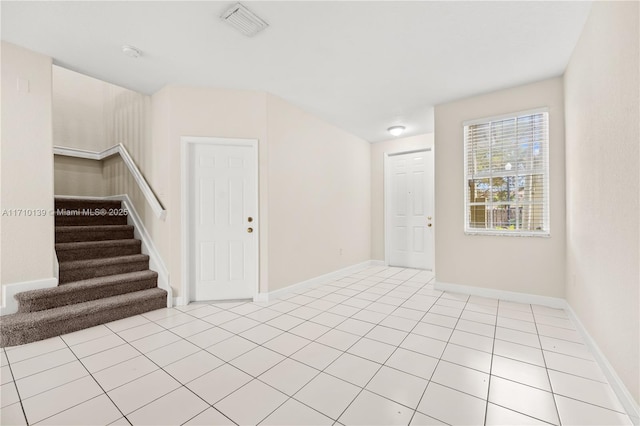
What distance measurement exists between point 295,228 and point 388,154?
3.01 meters

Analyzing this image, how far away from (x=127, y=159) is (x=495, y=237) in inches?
213

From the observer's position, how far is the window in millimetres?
3445

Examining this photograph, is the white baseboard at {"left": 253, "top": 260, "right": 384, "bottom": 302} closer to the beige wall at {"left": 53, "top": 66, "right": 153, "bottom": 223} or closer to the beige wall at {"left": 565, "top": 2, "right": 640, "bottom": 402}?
the beige wall at {"left": 53, "top": 66, "right": 153, "bottom": 223}

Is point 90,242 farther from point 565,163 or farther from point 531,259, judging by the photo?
point 565,163

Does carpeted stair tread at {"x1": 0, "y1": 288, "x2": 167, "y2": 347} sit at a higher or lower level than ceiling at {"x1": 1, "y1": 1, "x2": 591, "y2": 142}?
lower

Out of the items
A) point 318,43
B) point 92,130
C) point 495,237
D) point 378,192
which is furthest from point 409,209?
point 92,130

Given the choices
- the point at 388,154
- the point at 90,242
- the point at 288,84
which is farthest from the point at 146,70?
the point at 388,154

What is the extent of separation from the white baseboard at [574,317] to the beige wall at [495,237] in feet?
0.21

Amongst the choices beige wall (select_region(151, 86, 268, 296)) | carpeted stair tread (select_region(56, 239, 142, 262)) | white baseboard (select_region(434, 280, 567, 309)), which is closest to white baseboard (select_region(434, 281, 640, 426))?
white baseboard (select_region(434, 280, 567, 309))

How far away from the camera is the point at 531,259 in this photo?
11.5 feet

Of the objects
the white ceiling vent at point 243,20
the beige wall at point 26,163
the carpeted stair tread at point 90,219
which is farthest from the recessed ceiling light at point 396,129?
the carpeted stair tread at point 90,219

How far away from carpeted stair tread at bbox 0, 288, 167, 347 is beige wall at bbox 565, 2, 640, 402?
13.7 feet

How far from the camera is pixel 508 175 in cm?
363

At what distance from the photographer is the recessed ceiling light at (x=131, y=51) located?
2.67 metres
